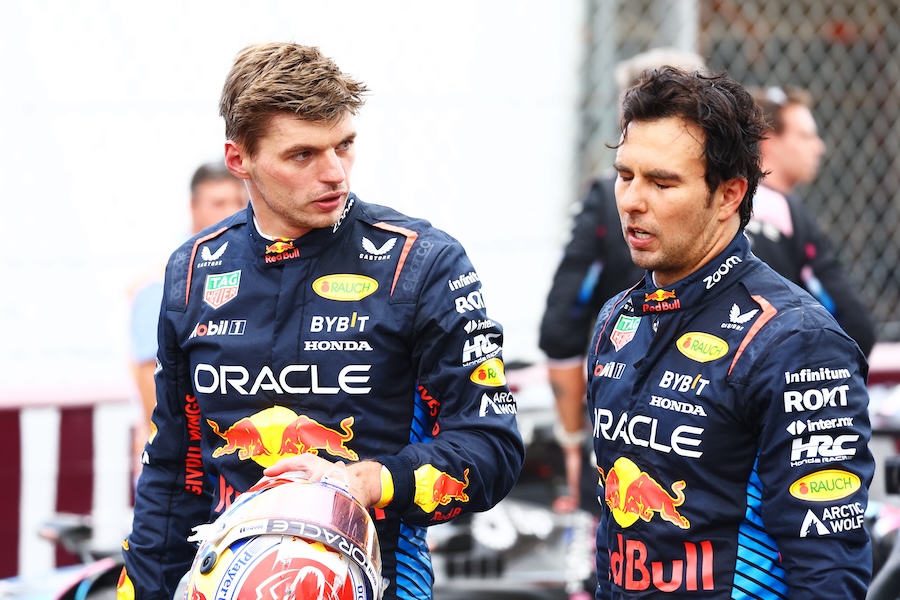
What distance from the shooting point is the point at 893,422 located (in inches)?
162

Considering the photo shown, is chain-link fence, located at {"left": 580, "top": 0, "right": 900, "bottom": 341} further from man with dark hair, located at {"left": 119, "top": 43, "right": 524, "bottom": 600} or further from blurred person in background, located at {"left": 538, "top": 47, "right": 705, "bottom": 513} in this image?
man with dark hair, located at {"left": 119, "top": 43, "right": 524, "bottom": 600}

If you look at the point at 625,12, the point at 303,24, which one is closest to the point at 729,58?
the point at 625,12

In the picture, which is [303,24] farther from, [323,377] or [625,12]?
[323,377]

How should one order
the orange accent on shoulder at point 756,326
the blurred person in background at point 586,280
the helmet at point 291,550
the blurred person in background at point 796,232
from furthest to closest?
the blurred person in background at point 586,280 → the blurred person in background at point 796,232 → the orange accent on shoulder at point 756,326 → the helmet at point 291,550

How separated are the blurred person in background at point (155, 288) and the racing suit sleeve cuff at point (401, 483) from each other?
2.23m

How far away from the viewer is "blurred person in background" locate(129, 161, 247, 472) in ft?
14.7

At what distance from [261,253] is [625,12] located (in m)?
4.07

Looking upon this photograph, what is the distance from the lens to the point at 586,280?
14.3 ft

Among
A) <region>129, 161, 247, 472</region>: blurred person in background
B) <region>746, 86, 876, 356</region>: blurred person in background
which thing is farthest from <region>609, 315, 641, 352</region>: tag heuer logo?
<region>129, 161, 247, 472</region>: blurred person in background

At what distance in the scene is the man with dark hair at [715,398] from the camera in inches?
86.4

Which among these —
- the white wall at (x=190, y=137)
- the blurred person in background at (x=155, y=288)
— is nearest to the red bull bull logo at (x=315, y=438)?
the blurred person in background at (x=155, y=288)

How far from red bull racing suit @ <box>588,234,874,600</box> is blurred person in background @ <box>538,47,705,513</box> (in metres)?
1.75

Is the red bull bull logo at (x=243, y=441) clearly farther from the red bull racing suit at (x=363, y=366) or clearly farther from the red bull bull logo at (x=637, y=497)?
the red bull bull logo at (x=637, y=497)

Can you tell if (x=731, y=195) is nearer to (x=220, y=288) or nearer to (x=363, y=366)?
(x=363, y=366)
